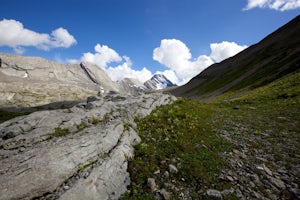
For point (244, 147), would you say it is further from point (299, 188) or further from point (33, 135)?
point (33, 135)

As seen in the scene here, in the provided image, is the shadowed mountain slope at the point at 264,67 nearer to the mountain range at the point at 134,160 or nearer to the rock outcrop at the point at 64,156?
the mountain range at the point at 134,160

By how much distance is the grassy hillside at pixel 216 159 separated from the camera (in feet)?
30.2

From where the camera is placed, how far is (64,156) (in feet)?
29.8

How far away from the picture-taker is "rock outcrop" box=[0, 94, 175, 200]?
7.72 metres

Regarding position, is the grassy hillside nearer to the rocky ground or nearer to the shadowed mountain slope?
the rocky ground

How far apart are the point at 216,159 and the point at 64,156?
9.33 m

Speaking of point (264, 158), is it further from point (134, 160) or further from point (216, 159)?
point (134, 160)

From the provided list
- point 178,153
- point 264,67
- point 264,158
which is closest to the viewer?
point 264,158

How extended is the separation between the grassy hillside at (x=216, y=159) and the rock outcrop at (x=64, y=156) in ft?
3.78

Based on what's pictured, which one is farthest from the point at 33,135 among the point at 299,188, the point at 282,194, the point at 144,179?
the point at 299,188

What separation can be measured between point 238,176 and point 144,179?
5469mm

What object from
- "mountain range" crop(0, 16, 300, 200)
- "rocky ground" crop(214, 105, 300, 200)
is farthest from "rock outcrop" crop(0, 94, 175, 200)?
"rocky ground" crop(214, 105, 300, 200)

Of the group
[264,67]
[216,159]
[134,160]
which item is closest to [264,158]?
[216,159]

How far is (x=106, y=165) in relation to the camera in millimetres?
9727
